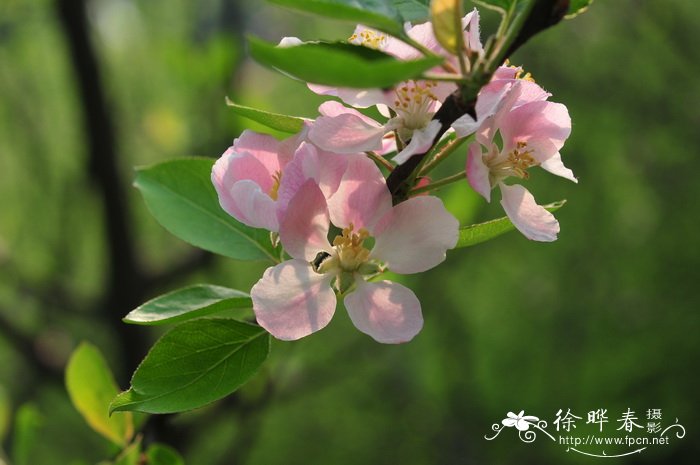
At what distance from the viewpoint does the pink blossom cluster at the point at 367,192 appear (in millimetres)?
642

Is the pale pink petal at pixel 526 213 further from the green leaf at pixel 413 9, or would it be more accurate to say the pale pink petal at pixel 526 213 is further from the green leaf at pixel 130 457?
the green leaf at pixel 130 457

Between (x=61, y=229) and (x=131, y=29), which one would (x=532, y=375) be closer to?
(x=61, y=229)

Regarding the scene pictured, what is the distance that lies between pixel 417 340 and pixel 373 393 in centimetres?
62

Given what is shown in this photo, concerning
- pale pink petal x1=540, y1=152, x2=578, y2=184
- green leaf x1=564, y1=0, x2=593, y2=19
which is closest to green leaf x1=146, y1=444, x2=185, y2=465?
pale pink petal x1=540, y1=152, x2=578, y2=184

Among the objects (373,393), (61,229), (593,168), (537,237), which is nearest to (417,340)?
(373,393)

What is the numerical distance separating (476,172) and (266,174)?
190mm

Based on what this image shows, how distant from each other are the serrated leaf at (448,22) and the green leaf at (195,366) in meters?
0.32

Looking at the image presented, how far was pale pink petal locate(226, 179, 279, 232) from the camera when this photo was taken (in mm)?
642

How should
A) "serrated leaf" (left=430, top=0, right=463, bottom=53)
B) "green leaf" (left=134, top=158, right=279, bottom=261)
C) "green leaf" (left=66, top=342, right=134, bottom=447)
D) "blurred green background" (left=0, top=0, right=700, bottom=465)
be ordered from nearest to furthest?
"serrated leaf" (left=430, top=0, right=463, bottom=53), "green leaf" (left=134, top=158, right=279, bottom=261), "green leaf" (left=66, top=342, right=134, bottom=447), "blurred green background" (left=0, top=0, right=700, bottom=465)

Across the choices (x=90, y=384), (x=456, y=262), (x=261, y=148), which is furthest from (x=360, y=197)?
(x=456, y=262)

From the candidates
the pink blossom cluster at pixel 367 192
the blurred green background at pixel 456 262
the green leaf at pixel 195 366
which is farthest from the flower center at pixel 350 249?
the blurred green background at pixel 456 262

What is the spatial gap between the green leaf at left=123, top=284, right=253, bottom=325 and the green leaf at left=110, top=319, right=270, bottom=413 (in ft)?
0.08

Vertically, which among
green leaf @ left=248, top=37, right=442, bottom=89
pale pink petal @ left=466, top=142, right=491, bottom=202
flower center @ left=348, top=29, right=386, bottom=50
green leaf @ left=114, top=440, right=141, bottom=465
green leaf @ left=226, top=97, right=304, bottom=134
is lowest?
green leaf @ left=114, top=440, right=141, bottom=465

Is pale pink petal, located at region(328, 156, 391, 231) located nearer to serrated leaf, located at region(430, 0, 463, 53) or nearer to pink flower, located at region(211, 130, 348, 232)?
pink flower, located at region(211, 130, 348, 232)
